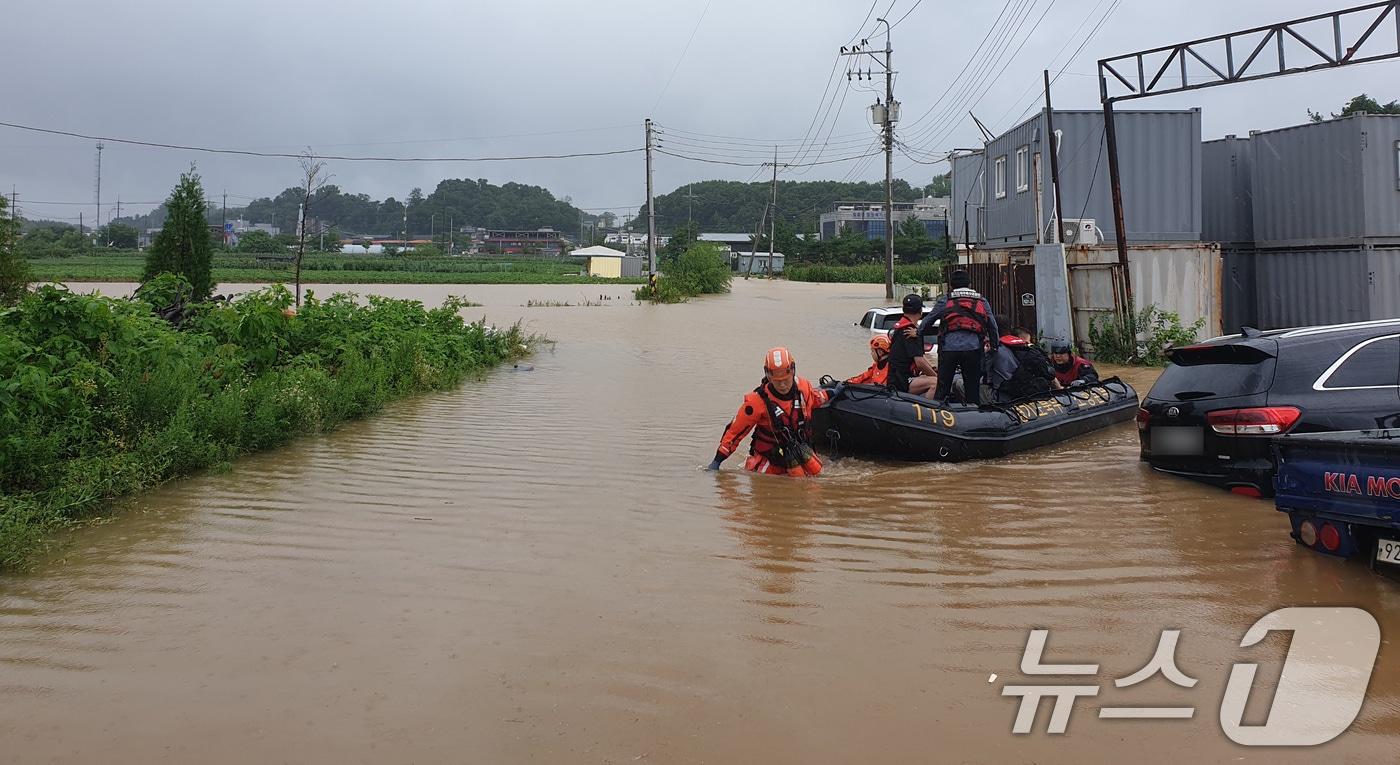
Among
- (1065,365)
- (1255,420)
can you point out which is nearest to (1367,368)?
(1255,420)

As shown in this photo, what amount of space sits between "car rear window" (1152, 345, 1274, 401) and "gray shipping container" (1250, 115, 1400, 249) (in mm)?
12460

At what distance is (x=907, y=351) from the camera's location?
10664mm

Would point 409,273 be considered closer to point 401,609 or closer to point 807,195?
point 401,609

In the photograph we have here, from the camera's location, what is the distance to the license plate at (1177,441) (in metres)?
7.59

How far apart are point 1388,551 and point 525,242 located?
133m

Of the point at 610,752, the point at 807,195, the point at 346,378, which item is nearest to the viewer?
the point at 610,752

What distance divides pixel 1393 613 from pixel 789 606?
2914mm

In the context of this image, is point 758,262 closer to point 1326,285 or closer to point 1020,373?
point 1326,285

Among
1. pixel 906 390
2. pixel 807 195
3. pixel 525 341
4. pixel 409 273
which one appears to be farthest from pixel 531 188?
pixel 906 390

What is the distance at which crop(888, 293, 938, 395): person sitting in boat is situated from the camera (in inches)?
417

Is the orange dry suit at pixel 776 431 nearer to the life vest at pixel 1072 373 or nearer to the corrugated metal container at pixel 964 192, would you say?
the life vest at pixel 1072 373

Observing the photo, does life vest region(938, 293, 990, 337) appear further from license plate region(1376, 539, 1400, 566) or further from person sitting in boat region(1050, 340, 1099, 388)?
license plate region(1376, 539, 1400, 566)

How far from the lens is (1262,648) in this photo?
15.0 ft

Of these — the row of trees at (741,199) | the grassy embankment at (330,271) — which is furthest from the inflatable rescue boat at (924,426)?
the row of trees at (741,199)
